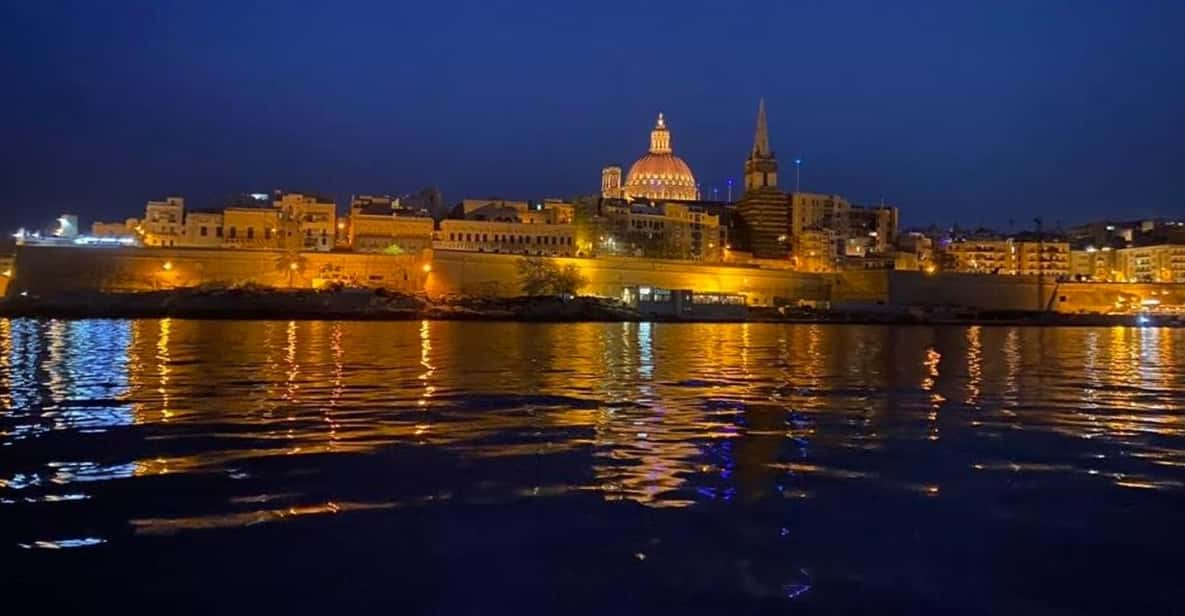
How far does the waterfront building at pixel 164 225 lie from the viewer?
90.2 metres

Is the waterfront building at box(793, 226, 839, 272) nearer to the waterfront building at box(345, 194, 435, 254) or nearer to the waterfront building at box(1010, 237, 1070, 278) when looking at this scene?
the waterfront building at box(1010, 237, 1070, 278)

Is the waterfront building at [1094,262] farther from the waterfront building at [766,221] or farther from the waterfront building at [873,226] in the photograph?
the waterfront building at [766,221]

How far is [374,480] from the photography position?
825 cm

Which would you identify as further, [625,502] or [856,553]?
[625,502]

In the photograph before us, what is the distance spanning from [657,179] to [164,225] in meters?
76.9

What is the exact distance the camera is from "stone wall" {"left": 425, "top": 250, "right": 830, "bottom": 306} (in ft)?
272

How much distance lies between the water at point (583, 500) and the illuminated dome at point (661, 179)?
5185 inches

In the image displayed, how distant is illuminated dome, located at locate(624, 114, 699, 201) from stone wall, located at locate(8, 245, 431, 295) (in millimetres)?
68988

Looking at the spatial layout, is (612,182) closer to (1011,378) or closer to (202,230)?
(202,230)

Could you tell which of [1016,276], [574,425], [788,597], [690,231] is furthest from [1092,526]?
[690,231]

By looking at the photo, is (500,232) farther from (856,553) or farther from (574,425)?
(856,553)

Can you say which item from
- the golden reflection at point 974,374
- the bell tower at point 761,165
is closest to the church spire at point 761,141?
the bell tower at point 761,165

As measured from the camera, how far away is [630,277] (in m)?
89.5

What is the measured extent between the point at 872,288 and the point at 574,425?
8903cm
